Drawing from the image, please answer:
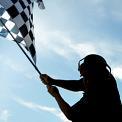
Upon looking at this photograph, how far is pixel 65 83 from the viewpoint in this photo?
5879 mm

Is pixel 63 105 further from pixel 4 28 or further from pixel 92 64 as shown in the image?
pixel 4 28

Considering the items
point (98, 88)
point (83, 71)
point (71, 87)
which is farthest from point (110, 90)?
point (71, 87)

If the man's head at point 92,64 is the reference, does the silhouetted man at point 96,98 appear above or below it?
below

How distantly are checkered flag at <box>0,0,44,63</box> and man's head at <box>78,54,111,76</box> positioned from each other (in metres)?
2.77

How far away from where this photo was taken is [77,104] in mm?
4859

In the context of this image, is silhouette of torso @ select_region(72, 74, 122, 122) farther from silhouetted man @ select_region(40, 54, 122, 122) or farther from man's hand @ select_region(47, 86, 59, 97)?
man's hand @ select_region(47, 86, 59, 97)

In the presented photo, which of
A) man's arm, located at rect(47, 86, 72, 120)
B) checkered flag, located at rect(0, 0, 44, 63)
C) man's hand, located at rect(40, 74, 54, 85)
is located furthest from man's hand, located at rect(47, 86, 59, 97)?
checkered flag, located at rect(0, 0, 44, 63)

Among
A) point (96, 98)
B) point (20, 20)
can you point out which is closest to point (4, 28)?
point (20, 20)

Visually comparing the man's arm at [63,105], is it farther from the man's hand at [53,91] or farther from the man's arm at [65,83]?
the man's arm at [65,83]

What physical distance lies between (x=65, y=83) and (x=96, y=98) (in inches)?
47.9

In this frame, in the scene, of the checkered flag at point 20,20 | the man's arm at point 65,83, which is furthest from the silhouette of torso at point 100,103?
the checkered flag at point 20,20

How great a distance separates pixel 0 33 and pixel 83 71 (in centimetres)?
372

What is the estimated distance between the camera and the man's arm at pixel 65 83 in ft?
18.7

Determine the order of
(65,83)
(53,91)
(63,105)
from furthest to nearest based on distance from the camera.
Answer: (65,83), (53,91), (63,105)
